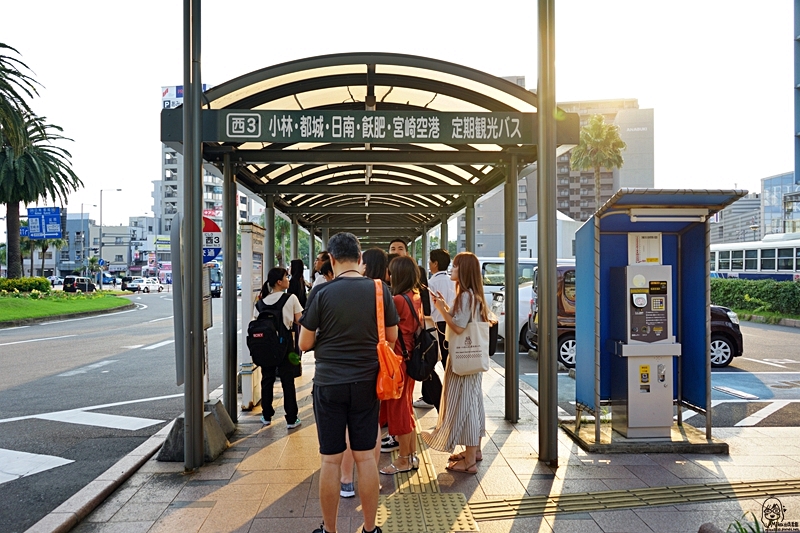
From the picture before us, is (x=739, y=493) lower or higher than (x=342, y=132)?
lower

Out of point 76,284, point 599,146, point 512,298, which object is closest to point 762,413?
point 512,298

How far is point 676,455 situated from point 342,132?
13.1ft

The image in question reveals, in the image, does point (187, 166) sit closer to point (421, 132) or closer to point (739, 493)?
point (421, 132)

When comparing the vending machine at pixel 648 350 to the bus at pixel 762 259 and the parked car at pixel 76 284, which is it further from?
the parked car at pixel 76 284

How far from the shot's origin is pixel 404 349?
4.84 meters

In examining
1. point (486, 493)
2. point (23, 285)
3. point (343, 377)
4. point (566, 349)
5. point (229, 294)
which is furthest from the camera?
point (23, 285)

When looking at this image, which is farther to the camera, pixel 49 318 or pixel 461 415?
pixel 49 318

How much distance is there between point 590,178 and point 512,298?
96.7 m

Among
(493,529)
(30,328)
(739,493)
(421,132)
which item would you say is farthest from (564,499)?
(30,328)

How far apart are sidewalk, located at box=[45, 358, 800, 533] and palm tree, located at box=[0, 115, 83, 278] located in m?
27.7

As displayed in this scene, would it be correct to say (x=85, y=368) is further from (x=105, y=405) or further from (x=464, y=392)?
(x=464, y=392)

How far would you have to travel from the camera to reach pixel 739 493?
179 inches

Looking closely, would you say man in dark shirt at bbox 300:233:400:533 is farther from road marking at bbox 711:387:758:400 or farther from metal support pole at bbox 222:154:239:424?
road marking at bbox 711:387:758:400

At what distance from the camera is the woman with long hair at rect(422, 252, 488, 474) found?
5.03 meters
